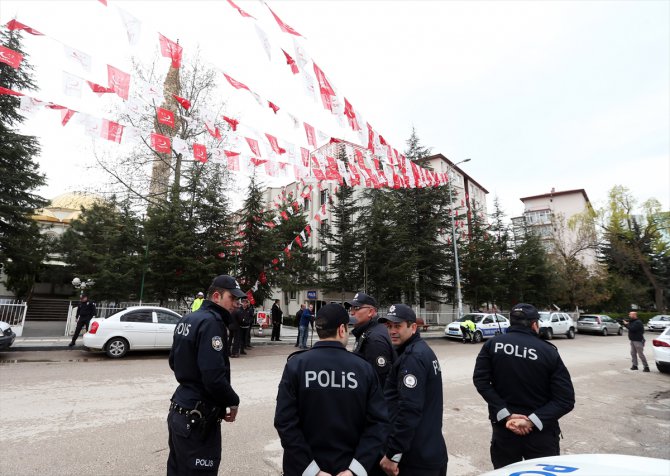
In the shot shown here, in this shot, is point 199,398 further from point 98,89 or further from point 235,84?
point 98,89

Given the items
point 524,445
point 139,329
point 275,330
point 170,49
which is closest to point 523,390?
point 524,445

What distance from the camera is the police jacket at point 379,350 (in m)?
3.36

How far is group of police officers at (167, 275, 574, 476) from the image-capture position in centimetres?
221

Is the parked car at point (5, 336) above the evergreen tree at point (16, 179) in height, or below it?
below

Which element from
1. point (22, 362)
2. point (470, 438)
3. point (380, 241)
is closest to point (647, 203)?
point (380, 241)

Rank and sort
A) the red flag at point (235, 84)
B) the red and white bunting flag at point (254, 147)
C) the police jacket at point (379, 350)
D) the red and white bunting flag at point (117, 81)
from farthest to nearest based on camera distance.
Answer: the red and white bunting flag at point (254, 147) → the red flag at point (235, 84) → the red and white bunting flag at point (117, 81) → the police jacket at point (379, 350)

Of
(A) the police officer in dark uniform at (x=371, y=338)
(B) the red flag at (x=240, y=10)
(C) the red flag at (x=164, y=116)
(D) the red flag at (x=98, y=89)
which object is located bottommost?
(A) the police officer in dark uniform at (x=371, y=338)

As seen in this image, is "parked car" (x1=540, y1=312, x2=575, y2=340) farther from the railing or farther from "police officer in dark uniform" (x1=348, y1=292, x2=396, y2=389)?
the railing

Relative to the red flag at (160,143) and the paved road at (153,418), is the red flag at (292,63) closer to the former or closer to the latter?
the red flag at (160,143)

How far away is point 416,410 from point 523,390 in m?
1.35

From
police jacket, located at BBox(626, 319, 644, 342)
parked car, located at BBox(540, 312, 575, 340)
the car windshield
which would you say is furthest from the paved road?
parked car, located at BBox(540, 312, 575, 340)

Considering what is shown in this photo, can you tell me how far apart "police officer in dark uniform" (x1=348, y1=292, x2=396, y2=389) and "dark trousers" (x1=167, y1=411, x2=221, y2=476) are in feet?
4.55

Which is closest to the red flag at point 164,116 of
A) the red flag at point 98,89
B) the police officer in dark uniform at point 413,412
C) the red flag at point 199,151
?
the red flag at point 199,151

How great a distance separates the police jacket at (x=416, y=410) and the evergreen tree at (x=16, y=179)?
22336mm
